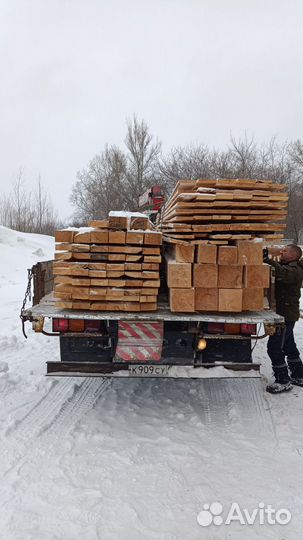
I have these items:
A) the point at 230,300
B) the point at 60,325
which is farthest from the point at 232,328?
the point at 60,325

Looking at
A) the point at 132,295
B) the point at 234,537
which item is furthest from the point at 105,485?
the point at 132,295

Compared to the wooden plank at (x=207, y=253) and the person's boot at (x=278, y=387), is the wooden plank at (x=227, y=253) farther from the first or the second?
the person's boot at (x=278, y=387)

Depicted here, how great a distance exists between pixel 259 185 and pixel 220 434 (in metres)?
2.43

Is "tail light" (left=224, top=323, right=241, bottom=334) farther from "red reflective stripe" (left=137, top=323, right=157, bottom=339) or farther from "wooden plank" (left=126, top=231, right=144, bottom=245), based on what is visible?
"wooden plank" (left=126, top=231, right=144, bottom=245)

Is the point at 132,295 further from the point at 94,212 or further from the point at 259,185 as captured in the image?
the point at 94,212

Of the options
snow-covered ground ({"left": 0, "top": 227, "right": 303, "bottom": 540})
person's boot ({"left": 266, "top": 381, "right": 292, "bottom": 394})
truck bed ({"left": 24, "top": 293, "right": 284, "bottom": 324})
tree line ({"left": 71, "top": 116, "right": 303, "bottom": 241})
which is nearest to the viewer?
snow-covered ground ({"left": 0, "top": 227, "right": 303, "bottom": 540})

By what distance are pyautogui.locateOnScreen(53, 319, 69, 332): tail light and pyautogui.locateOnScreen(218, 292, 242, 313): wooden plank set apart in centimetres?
156

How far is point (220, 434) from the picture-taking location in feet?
12.3

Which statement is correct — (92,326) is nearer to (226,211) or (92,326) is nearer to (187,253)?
(187,253)

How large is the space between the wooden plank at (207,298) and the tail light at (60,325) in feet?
4.40

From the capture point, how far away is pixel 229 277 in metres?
3.91

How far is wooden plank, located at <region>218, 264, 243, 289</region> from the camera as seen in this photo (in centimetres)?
391

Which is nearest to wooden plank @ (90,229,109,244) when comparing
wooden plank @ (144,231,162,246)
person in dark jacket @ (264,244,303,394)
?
wooden plank @ (144,231,162,246)

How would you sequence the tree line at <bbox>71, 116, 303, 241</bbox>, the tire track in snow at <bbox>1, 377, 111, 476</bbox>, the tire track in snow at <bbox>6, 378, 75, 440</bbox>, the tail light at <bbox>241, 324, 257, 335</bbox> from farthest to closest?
the tree line at <bbox>71, 116, 303, 241</bbox> → the tail light at <bbox>241, 324, 257, 335</bbox> → the tire track in snow at <bbox>6, 378, 75, 440</bbox> → the tire track in snow at <bbox>1, 377, 111, 476</bbox>
